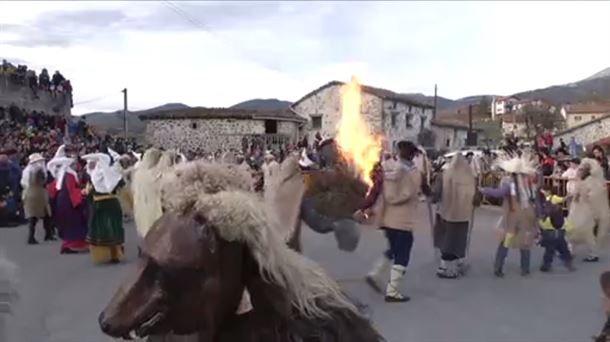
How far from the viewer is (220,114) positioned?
141ft

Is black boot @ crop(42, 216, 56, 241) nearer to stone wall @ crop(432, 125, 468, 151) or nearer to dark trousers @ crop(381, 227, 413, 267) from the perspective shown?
dark trousers @ crop(381, 227, 413, 267)

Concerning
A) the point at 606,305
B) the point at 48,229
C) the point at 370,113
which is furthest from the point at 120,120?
the point at 606,305

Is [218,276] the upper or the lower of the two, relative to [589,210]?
upper

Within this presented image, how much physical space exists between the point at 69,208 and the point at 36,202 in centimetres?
134

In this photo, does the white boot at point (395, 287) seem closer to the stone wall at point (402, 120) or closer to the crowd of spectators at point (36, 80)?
the crowd of spectators at point (36, 80)

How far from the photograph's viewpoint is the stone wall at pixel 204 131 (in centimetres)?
4269

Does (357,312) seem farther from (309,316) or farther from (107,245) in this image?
(107,245)

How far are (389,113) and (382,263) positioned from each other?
3456cm

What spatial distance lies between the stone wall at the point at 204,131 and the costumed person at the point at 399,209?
33718 millimetres

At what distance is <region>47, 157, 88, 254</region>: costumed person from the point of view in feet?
39.6

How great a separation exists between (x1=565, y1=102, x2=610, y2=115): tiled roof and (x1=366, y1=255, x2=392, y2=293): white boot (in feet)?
179

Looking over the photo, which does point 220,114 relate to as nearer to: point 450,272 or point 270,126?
point 270,126

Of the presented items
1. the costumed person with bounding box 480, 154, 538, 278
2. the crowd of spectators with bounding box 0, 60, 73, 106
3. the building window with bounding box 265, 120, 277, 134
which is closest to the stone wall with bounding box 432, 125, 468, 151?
the building window with bounding box 265, 120, 277, 134

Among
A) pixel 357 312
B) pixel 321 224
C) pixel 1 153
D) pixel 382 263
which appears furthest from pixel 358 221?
pixel 1 153
